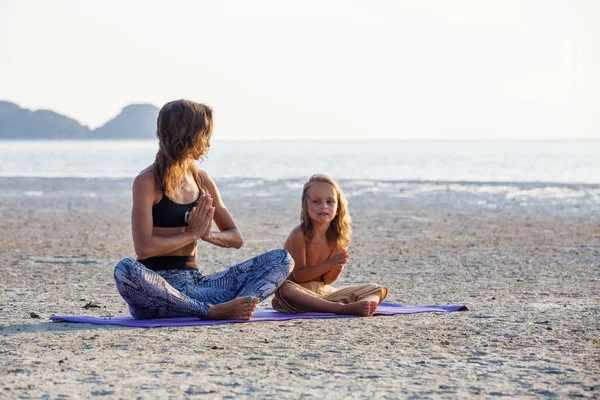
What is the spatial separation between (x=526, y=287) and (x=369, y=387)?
16.0 feet

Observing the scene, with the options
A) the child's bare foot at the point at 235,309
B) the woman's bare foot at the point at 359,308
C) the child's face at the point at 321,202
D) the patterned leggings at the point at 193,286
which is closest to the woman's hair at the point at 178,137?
the patterned leggings at the point at 193,286

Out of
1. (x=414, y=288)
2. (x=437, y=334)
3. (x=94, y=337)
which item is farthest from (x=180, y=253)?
(x=414, y=288)

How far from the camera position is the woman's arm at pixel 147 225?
6.78 meters

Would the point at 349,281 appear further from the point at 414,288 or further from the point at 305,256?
the point at 305,256

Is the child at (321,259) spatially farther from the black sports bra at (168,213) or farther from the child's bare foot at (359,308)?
the black sports bra at (168,213)

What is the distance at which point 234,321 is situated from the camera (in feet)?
23.5

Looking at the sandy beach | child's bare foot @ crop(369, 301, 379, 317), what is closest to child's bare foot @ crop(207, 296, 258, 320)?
the sandy beach

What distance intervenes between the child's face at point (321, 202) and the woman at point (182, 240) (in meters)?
0.45

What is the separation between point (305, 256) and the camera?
7.70m

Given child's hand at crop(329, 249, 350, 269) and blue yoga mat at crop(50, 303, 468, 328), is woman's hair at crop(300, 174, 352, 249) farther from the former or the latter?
blue yoga mat at crop(50, 303, 468, 328)

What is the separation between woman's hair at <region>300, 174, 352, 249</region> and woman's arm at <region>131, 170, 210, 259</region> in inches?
41.8

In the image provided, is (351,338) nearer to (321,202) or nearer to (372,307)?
(372,307)

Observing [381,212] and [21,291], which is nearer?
[21,291]

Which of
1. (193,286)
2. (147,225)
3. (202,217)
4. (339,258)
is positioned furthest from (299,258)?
(147,225)
